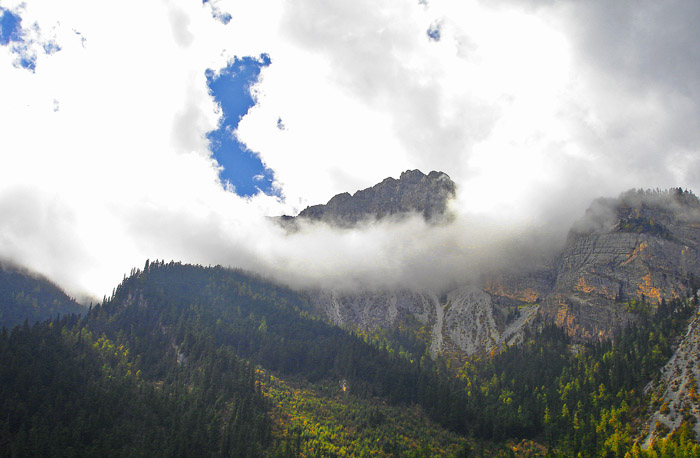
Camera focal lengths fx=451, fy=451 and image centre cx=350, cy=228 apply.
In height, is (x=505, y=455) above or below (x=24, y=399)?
above

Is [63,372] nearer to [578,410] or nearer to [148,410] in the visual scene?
[148,410]

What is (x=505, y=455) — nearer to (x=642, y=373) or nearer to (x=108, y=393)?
(x=642, y=373)

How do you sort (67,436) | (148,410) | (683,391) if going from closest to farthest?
(67,436), (683,391), (148,410)

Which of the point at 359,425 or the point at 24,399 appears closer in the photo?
the point at 24,399

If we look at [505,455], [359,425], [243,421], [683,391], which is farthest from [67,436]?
[683,391]

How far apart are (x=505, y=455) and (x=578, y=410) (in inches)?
1626

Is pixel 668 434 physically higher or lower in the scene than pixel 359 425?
higher

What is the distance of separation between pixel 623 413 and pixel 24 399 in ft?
750

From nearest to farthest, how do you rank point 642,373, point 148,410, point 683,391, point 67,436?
point 67,436 < point 683,391 < point 148,410 < point 642,373

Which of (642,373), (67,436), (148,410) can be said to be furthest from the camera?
(642,373)

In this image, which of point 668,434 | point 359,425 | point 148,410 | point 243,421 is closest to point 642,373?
point 668,434

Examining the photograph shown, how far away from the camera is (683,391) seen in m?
168

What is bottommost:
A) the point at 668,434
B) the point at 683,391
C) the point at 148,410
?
the point at 148,410

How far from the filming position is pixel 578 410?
191375 mm
